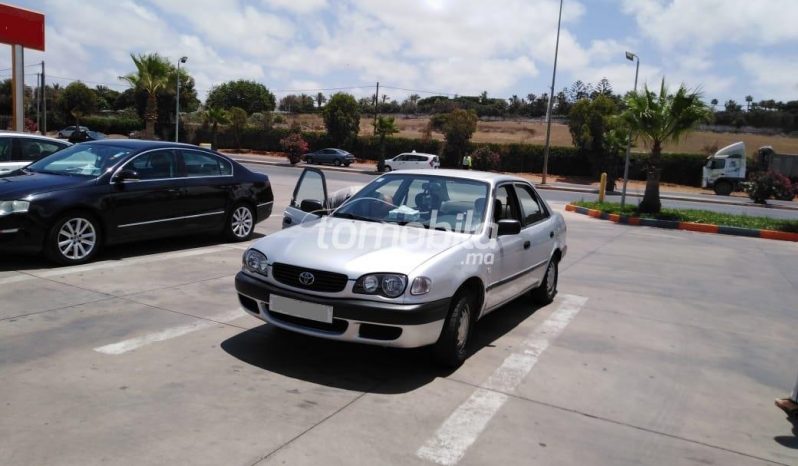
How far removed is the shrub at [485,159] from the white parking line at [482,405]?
38878 mm

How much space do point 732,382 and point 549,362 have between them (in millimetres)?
1460

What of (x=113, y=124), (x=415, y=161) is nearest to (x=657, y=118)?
(x=415, y=161)

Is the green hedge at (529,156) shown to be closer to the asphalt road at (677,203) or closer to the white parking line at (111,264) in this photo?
the asphalt road at (677,203)

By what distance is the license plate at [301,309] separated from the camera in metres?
4.29

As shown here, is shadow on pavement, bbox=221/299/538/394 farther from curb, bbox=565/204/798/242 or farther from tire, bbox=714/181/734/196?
tire, bbox=714/181/734/196

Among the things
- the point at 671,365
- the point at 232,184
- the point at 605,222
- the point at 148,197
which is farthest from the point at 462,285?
the point at 605,222

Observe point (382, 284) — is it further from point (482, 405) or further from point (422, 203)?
point (422, 203)

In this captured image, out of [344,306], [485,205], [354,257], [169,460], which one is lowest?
[169,460]

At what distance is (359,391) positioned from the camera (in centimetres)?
425

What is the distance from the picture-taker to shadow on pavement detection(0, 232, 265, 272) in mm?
7246

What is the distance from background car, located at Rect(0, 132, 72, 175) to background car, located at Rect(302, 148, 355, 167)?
3536 centimetres

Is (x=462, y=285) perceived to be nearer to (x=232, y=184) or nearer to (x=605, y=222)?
(x=232, y=184)

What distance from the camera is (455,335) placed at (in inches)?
182

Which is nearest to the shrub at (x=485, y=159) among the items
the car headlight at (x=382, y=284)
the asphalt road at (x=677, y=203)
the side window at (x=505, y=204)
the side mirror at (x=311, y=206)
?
the asphalt road at (x=677, y=203)
